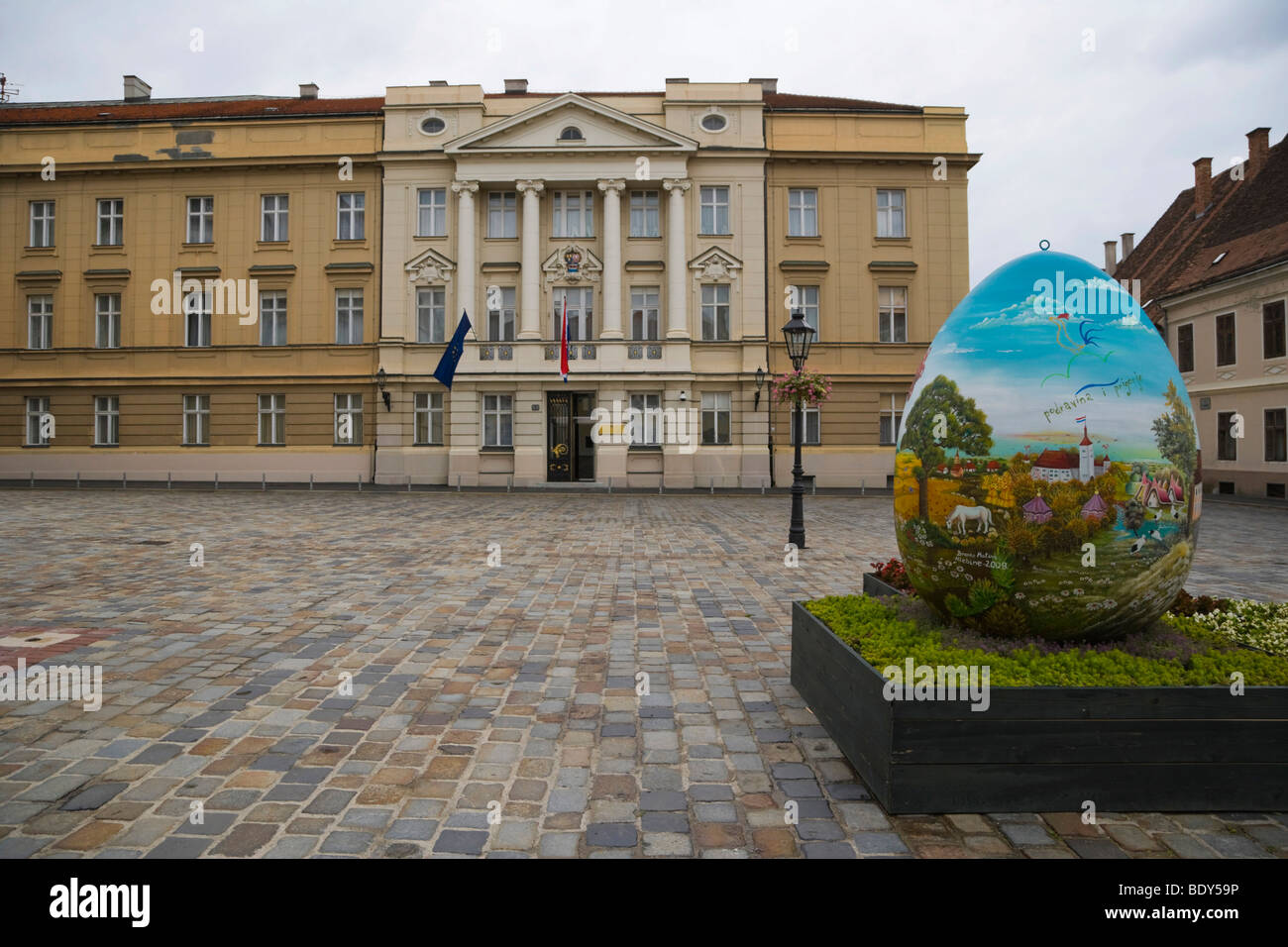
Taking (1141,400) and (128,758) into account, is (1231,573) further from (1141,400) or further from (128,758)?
(128,758)

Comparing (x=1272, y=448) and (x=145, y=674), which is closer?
(x=145, y=674)

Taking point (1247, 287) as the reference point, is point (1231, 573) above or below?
below

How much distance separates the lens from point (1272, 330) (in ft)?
85.9

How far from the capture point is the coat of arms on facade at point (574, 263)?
32.9m

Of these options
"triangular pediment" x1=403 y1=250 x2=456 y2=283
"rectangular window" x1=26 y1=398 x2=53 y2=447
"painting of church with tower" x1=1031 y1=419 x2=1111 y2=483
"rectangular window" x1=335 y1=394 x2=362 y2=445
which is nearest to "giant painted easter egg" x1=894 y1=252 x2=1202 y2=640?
"painting of church with tower" x1=1031 y1=419 x2=1111 y2=483

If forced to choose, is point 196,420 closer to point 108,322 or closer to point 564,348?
point 108,322

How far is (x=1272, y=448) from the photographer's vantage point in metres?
26.2

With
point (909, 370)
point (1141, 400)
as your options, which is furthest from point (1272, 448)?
point (1141, 400)

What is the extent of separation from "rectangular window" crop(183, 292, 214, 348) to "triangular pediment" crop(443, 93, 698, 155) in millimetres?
12955

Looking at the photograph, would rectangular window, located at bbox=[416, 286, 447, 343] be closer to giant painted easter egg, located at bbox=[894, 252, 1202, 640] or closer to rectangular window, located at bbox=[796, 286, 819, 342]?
rectangular window, located at bbox=[796, 286, 819, 342]

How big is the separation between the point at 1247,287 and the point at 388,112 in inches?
1352

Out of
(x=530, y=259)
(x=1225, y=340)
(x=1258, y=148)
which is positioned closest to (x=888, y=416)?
(x=1225, y=340)

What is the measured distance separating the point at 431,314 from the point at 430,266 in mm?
2039

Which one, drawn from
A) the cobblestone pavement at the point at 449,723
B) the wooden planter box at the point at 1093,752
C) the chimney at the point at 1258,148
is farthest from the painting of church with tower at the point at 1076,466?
the chimney at the point at 1258,148
